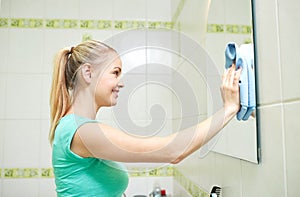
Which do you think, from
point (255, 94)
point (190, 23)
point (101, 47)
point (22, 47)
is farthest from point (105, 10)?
point (255, 94)

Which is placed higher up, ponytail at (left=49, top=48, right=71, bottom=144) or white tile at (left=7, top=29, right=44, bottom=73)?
white tile at (left=7, top=29, right=44, bottom=73)

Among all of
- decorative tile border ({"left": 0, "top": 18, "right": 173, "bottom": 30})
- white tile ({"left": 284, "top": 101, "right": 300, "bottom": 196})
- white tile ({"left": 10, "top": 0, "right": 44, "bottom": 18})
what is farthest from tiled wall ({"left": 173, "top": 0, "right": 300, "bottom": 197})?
white tile ({"left": 10, "top": 0, "right": 44, "bottom": 18})

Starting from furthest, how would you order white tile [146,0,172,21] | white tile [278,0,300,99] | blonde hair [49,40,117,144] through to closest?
white tile [146,0,172,21], blonde hair [49,40,117,144], white tile [278,0,300,99]

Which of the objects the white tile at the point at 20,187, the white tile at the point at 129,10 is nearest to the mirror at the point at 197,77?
the white tile at the point at 129,10

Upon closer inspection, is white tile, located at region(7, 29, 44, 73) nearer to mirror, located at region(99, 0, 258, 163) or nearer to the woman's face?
mirror, located at region(99, 0, 258, 163)

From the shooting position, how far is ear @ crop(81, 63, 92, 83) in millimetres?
836

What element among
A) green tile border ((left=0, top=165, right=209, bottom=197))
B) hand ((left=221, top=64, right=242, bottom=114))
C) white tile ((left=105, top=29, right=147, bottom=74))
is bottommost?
green tile border ((left=0, top=165, right=209, bottom=197))

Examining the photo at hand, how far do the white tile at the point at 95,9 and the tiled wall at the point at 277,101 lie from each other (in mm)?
1403

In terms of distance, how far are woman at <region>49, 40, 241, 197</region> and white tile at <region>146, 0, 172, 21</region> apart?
1.17 metres

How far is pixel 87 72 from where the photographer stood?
84 cm

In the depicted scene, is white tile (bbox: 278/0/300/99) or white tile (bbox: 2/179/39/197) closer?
white tile (bbox: 278/0/300/99)

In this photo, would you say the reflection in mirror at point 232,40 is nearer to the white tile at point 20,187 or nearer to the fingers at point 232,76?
the fingers at point 232,76

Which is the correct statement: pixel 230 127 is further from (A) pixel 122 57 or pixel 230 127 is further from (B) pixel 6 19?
(B) pixel 6 19

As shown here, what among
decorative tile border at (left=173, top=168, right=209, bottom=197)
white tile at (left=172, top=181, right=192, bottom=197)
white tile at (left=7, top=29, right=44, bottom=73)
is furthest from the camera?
white tile at (left=7, top=29, right=44, bottom=73)
